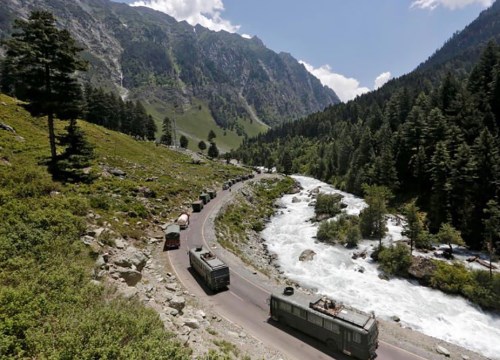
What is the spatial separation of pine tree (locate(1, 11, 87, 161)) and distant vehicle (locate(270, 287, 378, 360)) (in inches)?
1290

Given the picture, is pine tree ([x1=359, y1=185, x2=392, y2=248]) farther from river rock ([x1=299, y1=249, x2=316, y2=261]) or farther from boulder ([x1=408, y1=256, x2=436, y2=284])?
river rock ([x1=299, y1=249, x2=316, y2=261])

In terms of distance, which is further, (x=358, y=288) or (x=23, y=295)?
(x=358, y=288)

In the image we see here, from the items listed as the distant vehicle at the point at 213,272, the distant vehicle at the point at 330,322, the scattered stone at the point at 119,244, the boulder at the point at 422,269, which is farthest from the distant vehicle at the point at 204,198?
the distant vehicle at the point at 330,322

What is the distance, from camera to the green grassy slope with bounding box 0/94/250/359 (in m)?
11.4

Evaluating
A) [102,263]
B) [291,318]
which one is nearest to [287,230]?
[291,318]

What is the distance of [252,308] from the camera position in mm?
25406

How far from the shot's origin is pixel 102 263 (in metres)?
22.2

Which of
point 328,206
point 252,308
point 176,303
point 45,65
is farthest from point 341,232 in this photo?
point 45,65

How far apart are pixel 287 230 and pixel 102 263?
40788mm

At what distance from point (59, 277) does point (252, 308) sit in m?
15.7

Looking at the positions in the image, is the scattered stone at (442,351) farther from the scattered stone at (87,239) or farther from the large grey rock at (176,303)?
the scattered stone at (87,239)

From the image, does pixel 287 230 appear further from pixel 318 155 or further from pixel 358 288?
pixel 318 155

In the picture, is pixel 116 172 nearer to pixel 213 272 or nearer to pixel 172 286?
pixel 172 286

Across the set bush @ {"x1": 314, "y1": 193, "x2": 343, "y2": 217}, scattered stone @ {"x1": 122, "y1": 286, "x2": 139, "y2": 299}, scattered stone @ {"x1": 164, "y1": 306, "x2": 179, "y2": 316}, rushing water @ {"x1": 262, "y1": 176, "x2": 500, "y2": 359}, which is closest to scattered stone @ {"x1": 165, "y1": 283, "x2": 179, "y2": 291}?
scattered stone @ {"x1": 164, "y1": 306, "x2": 179, "y2": 316}
